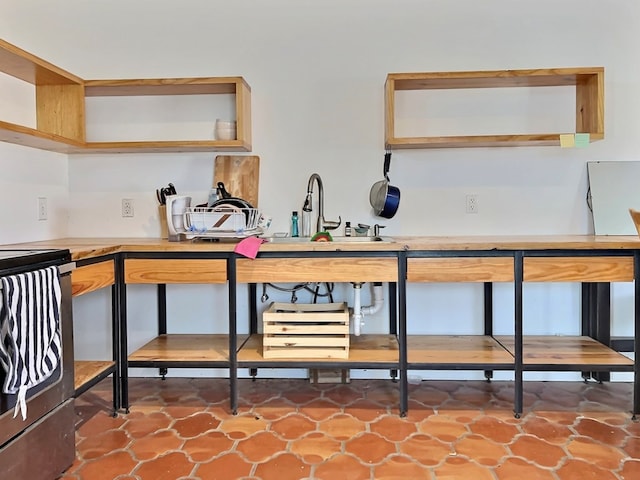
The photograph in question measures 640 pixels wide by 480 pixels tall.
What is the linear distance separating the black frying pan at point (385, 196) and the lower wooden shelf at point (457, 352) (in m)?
0.69

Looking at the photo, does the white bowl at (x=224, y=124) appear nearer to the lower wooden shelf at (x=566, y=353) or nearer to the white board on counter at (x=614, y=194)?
the lower wooden shelf at (x=566, y=353)

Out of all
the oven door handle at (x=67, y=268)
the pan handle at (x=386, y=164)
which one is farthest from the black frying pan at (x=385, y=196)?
the oven door handle at (x=67, y=268)

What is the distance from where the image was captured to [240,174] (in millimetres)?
2656

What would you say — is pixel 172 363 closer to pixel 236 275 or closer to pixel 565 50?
pixel 236 275

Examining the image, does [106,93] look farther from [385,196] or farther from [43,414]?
[43,414]

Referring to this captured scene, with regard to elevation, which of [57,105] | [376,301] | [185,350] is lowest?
[185,350]

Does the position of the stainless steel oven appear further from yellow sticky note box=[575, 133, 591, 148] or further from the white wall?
yellow sticky note box=[575, 133, 591, 148]

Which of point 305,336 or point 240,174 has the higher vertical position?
point 240,174

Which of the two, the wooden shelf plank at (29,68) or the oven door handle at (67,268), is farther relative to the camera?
the wooden shelf plank at (29,68)

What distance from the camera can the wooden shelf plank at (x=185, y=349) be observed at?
228cm

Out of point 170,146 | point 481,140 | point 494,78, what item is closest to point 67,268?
point 170,146

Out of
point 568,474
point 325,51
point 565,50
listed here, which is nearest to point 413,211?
point 325,51

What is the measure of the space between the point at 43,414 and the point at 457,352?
1.72 meters

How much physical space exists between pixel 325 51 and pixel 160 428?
204 centimetres
